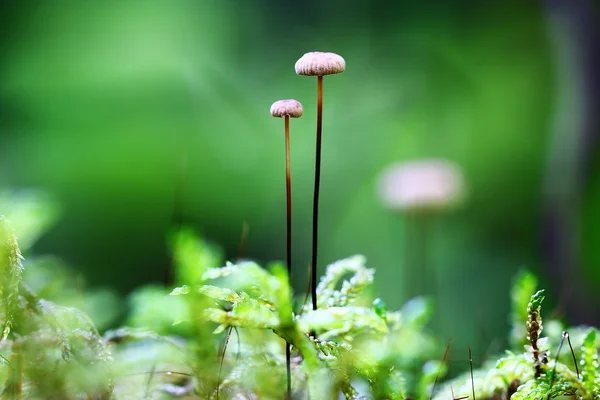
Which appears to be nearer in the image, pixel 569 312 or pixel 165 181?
pixel 569 312

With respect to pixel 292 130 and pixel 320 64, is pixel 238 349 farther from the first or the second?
pixel 292 130

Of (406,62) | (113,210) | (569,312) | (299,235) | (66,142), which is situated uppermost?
(406,62)

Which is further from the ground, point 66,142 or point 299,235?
point 66,142

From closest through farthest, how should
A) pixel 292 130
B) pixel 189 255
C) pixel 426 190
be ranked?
pixel 189 255, pixel 426 190, pixel 292 130

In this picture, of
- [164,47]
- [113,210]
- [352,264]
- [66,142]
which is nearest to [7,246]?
[352,264]

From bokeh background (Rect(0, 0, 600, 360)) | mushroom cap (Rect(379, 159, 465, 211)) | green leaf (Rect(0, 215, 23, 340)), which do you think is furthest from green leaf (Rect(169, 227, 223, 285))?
bokeh background (Rect(0, 0, 600, 360))

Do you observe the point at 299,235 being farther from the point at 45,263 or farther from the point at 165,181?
the point at 45,263

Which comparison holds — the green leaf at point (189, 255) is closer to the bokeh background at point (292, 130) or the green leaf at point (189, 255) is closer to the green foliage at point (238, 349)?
the green foliage at point (238, 349)

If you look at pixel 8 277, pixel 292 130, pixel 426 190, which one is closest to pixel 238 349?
pixel 8 277
